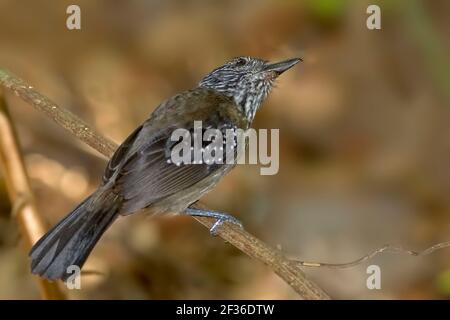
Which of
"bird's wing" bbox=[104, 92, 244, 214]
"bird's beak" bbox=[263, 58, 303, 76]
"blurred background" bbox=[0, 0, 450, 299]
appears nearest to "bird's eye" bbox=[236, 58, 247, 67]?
"bird's beak" bbox=[263, 58, 303, 76]

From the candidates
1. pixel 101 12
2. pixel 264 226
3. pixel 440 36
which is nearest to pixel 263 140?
pixel 264 226

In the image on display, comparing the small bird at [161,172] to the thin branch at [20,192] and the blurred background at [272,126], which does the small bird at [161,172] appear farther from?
the blurred background at [272,126]

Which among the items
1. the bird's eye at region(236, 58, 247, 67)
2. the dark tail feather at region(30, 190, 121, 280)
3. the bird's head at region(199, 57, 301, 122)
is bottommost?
the dark tail feather at region(30, 190, 121, 280)

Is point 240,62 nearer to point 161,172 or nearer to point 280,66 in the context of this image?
point 280,66

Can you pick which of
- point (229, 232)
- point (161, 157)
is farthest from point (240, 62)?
point (229, 232)

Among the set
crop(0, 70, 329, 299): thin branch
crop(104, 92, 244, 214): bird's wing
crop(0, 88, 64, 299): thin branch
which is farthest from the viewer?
crop(0, 88, 64, 299): thin branch

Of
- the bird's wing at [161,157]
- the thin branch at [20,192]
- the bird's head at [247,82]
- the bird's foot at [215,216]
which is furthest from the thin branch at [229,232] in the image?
the bird's head at [247,82]

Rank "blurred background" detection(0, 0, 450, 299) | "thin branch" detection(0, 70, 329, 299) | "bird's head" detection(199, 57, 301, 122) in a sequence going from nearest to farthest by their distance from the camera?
"thin branch" detection(0, 70, 329, 299)
"bird's head" detection(199, 57, 301, 122)
"blurred background" detection(0, 0, 450, 299)
